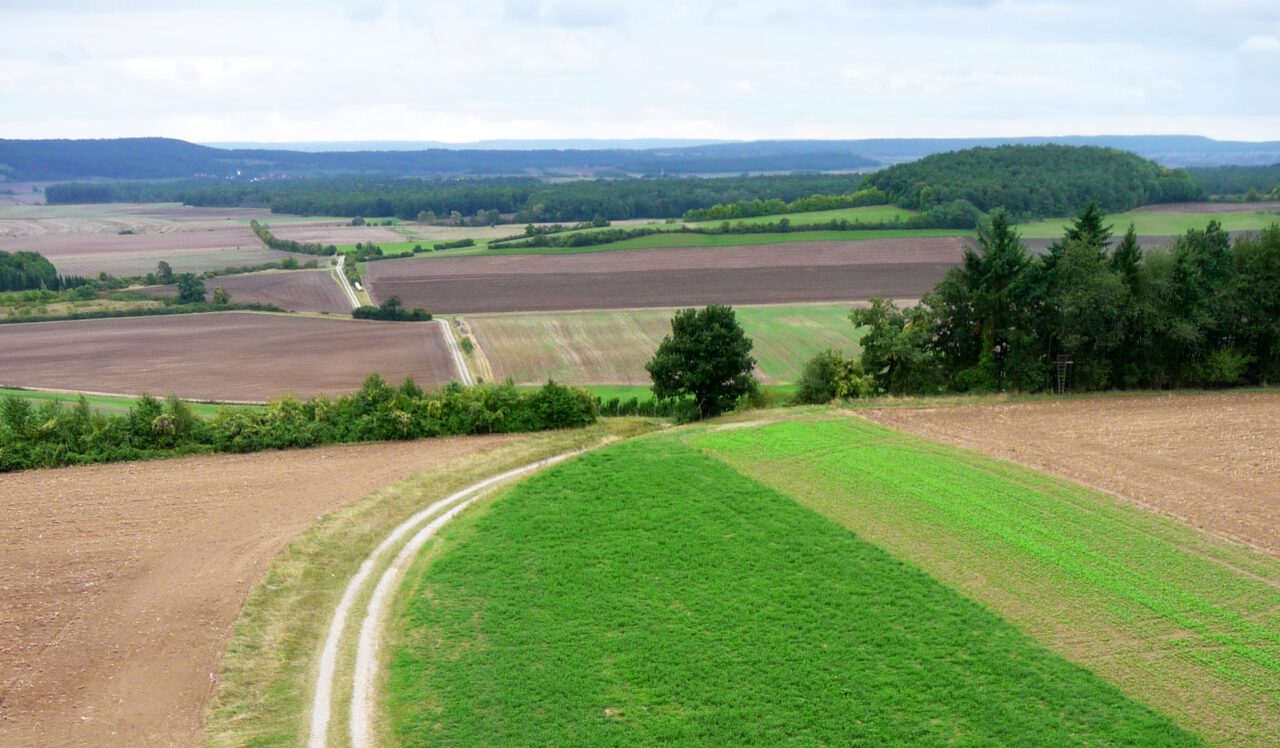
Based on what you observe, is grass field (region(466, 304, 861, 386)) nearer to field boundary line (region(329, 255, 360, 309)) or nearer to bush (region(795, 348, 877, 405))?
bush (region(795, 348, 877, 405))

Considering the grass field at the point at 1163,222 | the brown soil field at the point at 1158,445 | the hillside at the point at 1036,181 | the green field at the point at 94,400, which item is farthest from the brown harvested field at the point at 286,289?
the hillside at the point at 1036,181

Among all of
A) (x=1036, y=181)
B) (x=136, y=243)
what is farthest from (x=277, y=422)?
(x=136, y=243)

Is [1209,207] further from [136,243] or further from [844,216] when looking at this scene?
[136,243]

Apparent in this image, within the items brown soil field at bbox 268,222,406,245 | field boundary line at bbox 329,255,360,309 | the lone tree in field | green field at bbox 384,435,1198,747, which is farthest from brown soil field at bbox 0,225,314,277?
green field at bbox 384,435,1198,747

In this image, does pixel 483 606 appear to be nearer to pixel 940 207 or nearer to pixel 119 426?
pixel 119 426

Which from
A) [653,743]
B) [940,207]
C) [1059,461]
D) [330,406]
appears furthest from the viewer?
[940,207]

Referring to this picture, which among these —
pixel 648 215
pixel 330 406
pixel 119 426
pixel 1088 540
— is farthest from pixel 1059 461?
pixel 648 215

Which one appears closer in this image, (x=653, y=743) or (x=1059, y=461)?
(x=653, y=743)
